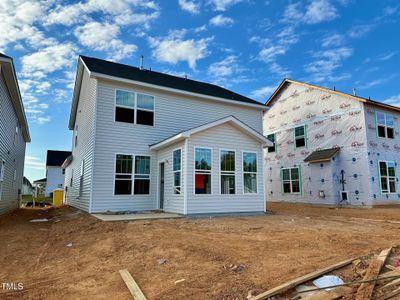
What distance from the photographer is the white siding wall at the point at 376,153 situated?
1519 cm

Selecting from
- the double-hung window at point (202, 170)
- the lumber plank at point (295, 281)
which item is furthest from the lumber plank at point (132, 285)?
the double-hung window at point (202, 170)

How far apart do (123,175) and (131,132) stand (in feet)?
6.24

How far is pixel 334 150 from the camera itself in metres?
16.7

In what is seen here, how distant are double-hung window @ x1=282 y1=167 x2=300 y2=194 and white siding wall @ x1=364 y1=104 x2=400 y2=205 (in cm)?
463

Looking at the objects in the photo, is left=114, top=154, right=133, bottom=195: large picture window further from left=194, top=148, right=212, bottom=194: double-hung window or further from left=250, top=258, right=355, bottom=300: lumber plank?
left=250, top=258, right=355, bottom=300: lumber plank

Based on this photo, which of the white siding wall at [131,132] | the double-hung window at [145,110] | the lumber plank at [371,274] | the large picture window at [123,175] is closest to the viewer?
the lumber plank at [371,274]

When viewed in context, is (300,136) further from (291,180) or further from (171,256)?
(171,256)

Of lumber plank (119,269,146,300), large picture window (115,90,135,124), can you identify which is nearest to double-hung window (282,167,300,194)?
large picture window (115,90,135,124)

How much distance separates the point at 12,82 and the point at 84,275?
9.54m

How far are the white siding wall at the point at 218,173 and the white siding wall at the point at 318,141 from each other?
7.62 m

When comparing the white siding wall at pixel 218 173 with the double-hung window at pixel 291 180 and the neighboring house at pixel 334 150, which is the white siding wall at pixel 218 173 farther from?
the double-hung window at pixel 291 180

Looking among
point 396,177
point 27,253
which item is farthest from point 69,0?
point 396,177

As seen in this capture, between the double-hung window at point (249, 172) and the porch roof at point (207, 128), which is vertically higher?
the porch roof at point (207, 128)

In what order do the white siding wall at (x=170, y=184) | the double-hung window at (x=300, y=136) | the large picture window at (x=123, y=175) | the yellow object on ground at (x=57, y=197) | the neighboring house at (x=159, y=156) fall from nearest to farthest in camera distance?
1. the white siding wall at (x=170, y=184)
2. the neighboring house at (x=159, y=156)
3. the large picture window at (x=123, y=175)
4. the double-hung window at (x=300, y=136)
5. the yellow object on ground at (x=57, y=197)
